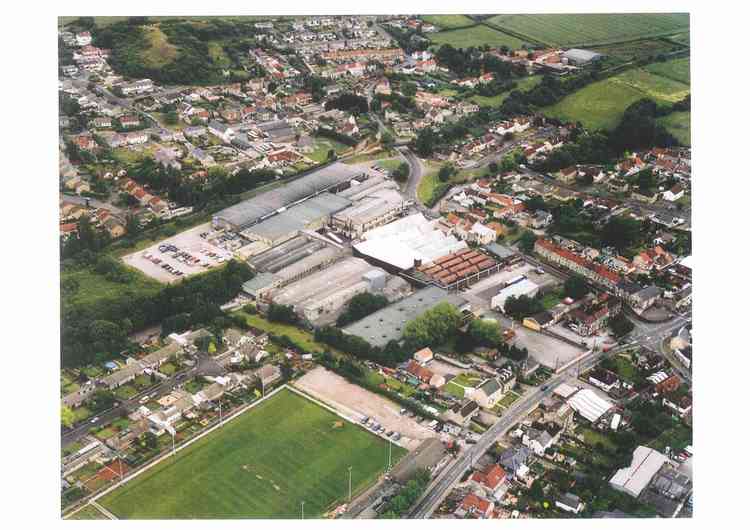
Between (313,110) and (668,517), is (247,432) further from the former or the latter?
(313,110)

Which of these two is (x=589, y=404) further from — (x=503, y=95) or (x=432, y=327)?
(x=503, y=95)

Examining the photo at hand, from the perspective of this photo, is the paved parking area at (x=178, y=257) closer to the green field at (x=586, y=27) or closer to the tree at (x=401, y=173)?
the tree at (x=401, y=173)

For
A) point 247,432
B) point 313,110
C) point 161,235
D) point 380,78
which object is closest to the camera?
point 247,432

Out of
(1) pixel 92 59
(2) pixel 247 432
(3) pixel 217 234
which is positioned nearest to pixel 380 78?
(1) pixel 92 59

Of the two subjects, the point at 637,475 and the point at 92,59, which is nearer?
the point at 637,475

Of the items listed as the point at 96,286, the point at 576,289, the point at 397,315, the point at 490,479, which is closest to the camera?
the point at 490,479

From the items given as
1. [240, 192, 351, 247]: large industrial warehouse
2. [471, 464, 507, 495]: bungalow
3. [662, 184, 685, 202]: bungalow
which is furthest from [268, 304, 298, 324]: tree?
[662, 184, 685, 202]: bungalow

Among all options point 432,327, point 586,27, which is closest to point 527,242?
point 432,327
